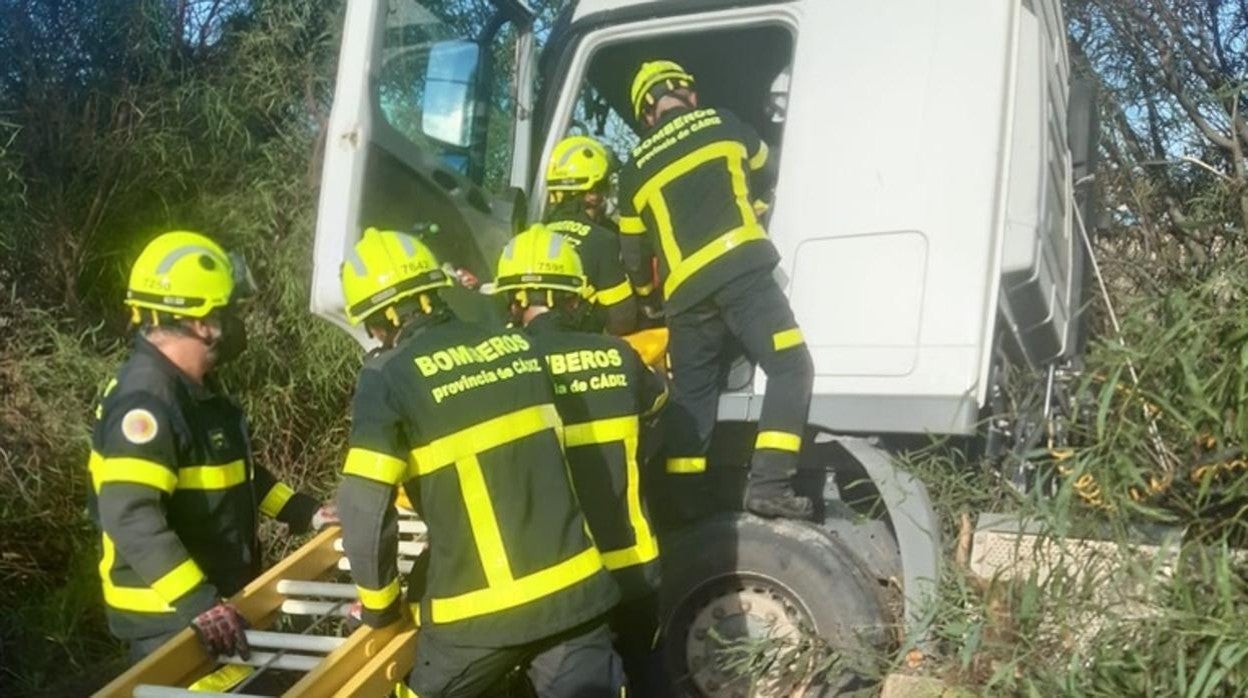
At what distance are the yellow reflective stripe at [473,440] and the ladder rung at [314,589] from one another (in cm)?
62

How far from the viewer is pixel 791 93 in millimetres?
3885

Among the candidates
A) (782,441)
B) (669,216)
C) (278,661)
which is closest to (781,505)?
(782,441)

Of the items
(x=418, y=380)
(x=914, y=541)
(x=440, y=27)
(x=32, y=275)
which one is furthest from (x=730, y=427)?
(x=32, y=275)

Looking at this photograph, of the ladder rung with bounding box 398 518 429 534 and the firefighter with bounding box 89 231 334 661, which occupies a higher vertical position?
the firefighter with bounding box 89 231 334 661

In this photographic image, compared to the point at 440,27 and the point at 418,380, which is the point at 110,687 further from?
the point at 440,27

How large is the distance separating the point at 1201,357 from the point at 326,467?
153 inches

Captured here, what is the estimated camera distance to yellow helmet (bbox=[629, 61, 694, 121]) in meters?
4.18

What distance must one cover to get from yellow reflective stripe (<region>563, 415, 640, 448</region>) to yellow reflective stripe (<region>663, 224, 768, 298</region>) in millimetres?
615

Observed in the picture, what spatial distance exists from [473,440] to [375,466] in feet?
0.75

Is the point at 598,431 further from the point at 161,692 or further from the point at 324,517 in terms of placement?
the point at 161,692

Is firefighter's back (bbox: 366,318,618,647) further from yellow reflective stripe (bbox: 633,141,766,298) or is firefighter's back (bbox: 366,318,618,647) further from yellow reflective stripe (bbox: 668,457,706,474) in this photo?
yellow reflective stripe (bbox: 633,141,766,298)

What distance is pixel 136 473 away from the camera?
297cm

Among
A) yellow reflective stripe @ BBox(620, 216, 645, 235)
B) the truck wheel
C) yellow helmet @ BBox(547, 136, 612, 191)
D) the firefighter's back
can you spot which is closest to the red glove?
the firefighter's back

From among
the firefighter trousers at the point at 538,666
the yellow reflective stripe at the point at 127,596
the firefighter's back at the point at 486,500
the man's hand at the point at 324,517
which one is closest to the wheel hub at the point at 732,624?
the firefighter trousers at the point at 538,666
